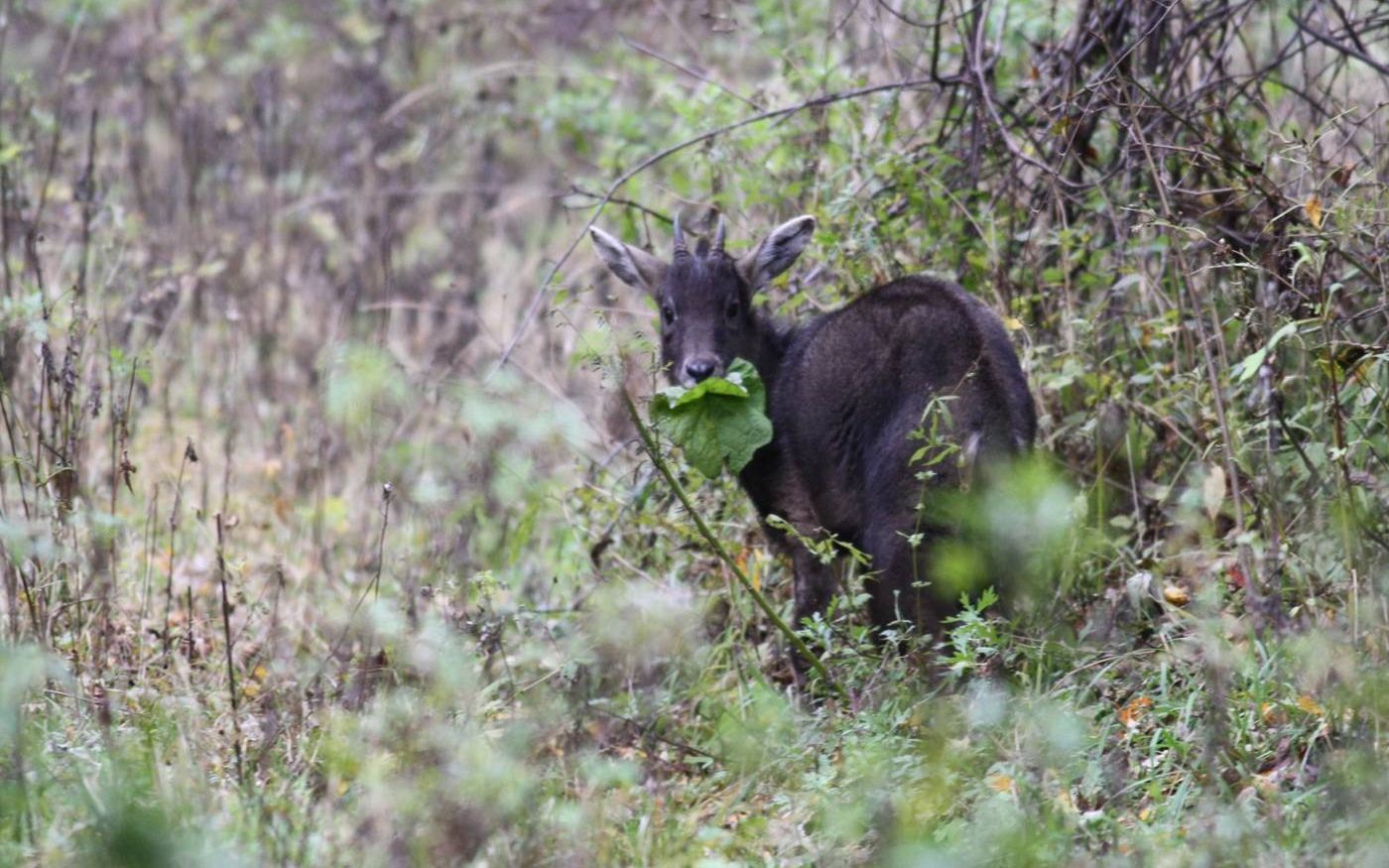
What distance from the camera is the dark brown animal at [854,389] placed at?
618 centimetres

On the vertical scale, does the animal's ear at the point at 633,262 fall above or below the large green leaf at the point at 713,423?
above

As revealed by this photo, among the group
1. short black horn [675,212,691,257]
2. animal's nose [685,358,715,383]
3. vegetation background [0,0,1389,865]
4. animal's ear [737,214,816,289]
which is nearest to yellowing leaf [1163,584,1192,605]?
vegetation background [0,0,1389,865]

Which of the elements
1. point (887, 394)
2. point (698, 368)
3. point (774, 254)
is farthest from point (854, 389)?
point (774, 254)

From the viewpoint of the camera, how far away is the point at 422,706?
541cm

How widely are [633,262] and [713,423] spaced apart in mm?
1739

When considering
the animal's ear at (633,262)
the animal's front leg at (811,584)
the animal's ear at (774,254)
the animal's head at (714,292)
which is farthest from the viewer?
the animal's ear at (633,262)

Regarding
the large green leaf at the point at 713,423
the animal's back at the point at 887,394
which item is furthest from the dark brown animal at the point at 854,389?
the large green leaf at the point at 713,423

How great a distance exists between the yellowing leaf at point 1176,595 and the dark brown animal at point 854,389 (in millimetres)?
846

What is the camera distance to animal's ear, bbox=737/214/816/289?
7.46 meters

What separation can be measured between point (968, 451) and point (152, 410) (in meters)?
6.37

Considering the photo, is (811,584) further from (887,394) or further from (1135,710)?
(1135,710)

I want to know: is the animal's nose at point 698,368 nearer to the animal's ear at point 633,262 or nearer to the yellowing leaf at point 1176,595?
the animal's ear at point 633,262

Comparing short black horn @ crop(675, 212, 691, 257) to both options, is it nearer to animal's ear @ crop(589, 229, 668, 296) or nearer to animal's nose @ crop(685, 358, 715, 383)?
animal's ear @ crop(589, 229, 668, 296)

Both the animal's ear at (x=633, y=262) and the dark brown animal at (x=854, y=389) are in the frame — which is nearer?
the dark brown animal at (x=854, y=389)
